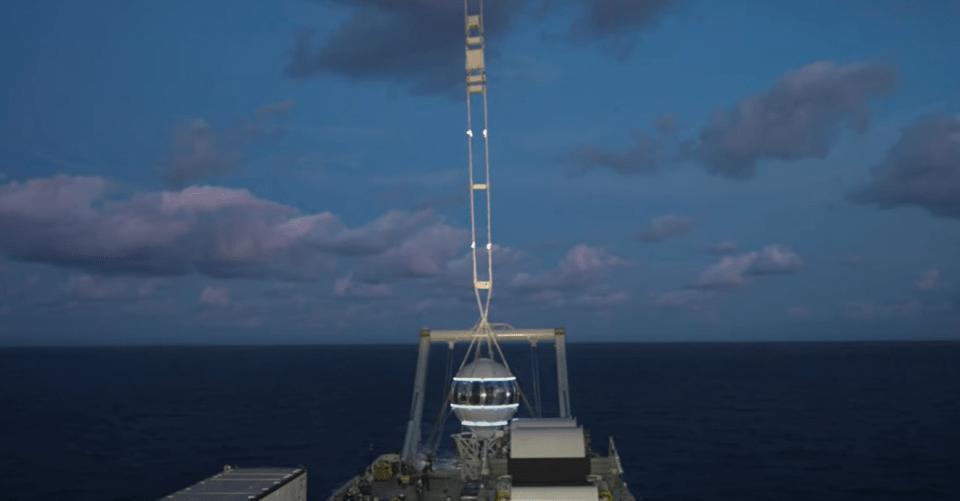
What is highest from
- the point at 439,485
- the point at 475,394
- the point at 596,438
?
the point at 475,394

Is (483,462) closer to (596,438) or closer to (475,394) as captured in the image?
(475,394)

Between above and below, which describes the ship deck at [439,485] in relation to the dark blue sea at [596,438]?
above

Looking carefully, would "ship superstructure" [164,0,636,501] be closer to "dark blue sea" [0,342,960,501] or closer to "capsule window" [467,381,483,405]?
"capsule window" [467,381,483,405]

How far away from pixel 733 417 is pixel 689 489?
59.5 m

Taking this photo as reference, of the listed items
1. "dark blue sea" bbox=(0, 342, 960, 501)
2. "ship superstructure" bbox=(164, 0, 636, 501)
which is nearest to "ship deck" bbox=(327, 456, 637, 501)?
"ship superstructure" bbox=(164, 0, 636, 501)

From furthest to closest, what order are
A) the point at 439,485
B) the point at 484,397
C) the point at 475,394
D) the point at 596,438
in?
the point at 596,438 < the point at 475,394 < the point at 484,397 < the point at 439,485

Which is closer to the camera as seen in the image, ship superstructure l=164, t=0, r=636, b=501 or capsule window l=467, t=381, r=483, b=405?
ship superstructure l=164, t=0, r=636, b=501

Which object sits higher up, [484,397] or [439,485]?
[484,397]

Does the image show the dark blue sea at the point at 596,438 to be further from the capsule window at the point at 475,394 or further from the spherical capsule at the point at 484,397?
the capsule window at the point at 475,394

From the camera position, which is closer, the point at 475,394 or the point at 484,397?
the point at 484,397

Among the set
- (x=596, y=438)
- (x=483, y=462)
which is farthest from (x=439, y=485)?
(x=596, y=438)

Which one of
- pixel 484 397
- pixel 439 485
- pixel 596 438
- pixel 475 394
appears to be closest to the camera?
pixel 439 485

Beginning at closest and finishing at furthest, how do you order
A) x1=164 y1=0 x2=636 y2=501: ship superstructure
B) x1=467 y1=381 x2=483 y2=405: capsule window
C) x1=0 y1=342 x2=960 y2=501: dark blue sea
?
x1=164 y1=0 x2=636 y2=501: ship superstructure
x1=467 y1=381 x2=483 y2=405: capsule window
x1=0 y1=342 x2=960 y2=501: dark blue sea

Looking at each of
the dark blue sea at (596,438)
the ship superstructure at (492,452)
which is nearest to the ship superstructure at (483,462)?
the ship superstructure at (492,452)
